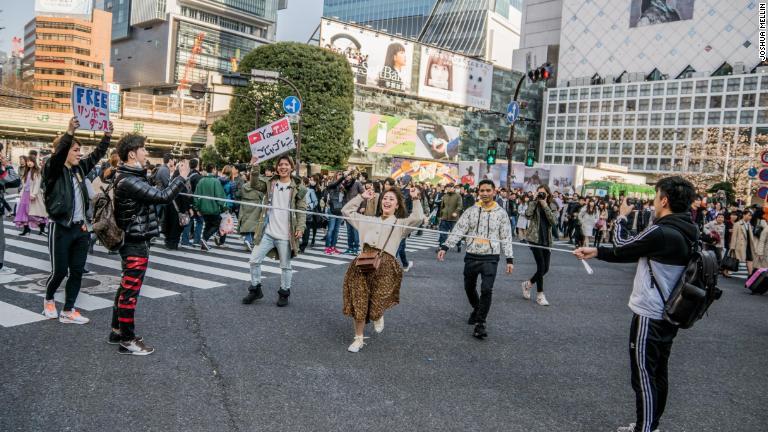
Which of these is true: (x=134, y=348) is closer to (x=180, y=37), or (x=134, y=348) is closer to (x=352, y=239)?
(x=352, y=239)

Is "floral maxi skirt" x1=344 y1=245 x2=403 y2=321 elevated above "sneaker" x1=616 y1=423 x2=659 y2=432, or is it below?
above

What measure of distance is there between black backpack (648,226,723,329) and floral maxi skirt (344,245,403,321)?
8.16 ft

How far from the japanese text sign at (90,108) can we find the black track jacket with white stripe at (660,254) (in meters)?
5.73

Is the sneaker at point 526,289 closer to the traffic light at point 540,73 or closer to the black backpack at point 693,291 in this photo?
the black backpack at point 693,291

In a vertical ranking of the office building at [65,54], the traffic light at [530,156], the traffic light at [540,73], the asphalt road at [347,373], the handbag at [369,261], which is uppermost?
the office building at [65,54]

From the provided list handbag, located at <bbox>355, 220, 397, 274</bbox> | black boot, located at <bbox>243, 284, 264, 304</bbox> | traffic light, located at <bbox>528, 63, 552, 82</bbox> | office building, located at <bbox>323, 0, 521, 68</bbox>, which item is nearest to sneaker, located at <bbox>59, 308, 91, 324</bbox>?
black boot, located at <bbox>243, 284, 264, 304</bbox>

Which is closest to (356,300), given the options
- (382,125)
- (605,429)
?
(605,429)

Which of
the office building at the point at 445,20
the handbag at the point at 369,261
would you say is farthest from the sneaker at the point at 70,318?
the office building at the point at 445,20

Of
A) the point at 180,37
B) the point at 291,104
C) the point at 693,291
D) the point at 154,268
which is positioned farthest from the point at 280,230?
the point at 180,37

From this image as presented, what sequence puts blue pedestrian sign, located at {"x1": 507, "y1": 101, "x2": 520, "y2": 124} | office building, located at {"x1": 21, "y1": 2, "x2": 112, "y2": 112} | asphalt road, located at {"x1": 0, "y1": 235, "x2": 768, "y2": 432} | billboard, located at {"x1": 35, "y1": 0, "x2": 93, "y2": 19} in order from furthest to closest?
office building, located at {"x1": 21, "y1": 2, "x2": 112, "y2": 112}, billboard, located at {"x1": 35, "y1": 0, "x2": 93, "y2": 19}, blue pedestrian sign, located at {"x1": 507, "y1": 101, "x2": 520, "y2": 124}, asphalt road, located at {"x1": 0, "y1": 235, "x2": 768, "y2": 432}

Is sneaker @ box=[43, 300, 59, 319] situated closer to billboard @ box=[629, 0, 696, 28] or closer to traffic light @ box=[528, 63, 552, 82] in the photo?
traffic light @ box=[528, 63, 552, 82]

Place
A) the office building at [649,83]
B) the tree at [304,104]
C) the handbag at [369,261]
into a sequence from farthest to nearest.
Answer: the office building at [649,83]
the tree at [304,104]
the handbag at [369,261]

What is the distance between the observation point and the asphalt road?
3.42 metres

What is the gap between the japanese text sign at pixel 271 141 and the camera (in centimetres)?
832
